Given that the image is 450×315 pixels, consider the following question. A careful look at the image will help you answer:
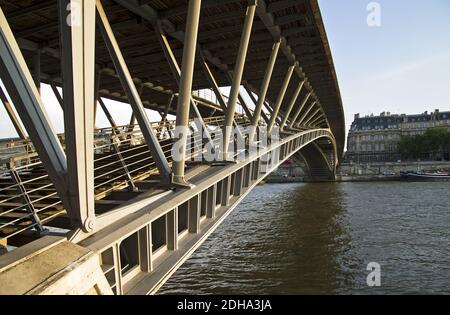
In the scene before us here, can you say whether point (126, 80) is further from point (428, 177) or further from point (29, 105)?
point (428, 177)

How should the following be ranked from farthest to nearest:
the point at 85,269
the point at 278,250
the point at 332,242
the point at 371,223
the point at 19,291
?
the point at 371,223
the point at 332,242
the point at 278,250
the point at 85,269
the point at 19,291

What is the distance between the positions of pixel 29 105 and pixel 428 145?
108798 mm

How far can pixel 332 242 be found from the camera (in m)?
15.1

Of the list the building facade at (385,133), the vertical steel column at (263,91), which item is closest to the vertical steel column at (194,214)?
the vertical steel column at (263,91)

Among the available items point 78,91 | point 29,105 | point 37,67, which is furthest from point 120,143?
point 78,91

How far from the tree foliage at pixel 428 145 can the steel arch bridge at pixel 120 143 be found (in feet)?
310

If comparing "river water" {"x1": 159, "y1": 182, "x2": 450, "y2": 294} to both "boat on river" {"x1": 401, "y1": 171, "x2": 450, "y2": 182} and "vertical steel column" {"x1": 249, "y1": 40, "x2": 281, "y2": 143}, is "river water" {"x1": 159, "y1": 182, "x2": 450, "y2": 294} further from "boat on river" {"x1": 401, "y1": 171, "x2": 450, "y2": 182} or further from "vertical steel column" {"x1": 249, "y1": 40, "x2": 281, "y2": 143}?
"boat on river" {"x1": 401, "y1": 171, "x2": 450, "y2": 182}

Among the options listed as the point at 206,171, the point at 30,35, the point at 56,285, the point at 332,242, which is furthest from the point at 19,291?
the point at 332,242

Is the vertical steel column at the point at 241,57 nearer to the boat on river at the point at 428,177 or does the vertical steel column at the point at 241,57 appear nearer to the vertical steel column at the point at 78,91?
the vertical steel column at the point at 78,91

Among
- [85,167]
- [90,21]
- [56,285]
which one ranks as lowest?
[56,285]

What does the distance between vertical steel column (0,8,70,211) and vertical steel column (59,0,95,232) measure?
0.18 meters

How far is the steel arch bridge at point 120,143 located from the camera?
3.20m

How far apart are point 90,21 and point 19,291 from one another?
8.07 ft

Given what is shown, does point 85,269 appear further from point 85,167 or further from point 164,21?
point 164,21
